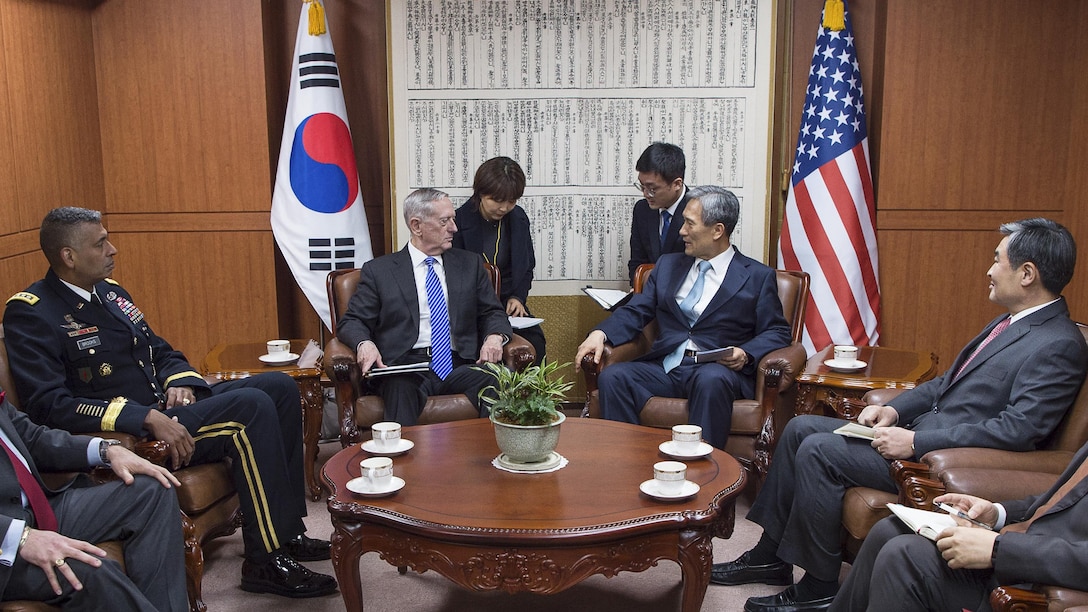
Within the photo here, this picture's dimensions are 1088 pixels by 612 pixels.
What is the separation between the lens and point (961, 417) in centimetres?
277

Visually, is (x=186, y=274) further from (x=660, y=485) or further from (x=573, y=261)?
(x=660, y=485)

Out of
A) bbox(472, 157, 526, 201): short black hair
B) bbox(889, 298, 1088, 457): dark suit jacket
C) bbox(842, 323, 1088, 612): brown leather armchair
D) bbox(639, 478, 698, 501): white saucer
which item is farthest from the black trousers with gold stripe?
bbox(889, 298, 1088, 457): dark suit jacket

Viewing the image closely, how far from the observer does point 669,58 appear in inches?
189

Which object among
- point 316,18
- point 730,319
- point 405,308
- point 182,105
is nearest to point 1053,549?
point 730,319

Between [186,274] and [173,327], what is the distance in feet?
0.97

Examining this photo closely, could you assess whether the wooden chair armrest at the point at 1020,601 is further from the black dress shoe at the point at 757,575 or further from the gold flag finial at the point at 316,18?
the gold flag finial at the point at 316,18

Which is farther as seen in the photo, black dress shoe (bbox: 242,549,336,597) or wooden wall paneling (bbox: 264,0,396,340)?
wooden wall paneling (bbox: 264,0,396,340)

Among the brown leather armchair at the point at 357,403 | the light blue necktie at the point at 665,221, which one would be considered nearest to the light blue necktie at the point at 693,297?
the light blue necktie at the point at 665,221

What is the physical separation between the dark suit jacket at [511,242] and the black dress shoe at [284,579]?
1.72 metres

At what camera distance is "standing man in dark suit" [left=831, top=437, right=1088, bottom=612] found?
1977 mm

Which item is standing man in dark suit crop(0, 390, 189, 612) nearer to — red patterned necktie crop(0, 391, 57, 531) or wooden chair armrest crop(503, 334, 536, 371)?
red patterned necktie crop(0, 391, 57, 531)

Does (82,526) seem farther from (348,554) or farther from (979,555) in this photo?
(979,555)

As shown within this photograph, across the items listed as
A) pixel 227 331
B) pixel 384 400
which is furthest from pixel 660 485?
pixel 227 331

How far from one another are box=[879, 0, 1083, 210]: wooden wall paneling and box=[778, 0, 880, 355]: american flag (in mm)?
180
